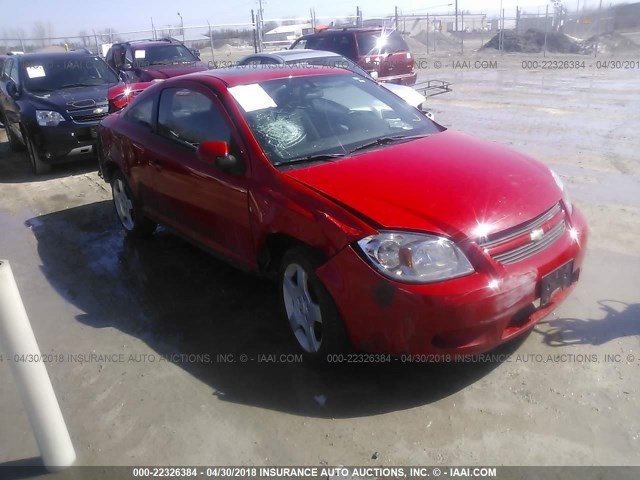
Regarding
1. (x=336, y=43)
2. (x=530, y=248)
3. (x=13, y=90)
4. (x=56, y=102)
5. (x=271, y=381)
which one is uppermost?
(x=336, y=43)

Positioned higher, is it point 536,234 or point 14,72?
point 14,72

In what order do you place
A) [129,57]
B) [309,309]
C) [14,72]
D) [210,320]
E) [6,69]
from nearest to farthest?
[309,309], [210,320], [14,72], [6,69], [129,57]

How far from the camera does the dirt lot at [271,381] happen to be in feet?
9.20

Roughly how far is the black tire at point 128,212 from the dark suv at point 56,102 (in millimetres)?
2861

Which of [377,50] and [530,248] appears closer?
[530,248]

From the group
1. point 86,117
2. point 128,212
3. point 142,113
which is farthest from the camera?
point 86,117

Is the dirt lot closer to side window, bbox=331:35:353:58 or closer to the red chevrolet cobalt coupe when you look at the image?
the red chevrolet cobalt coupe

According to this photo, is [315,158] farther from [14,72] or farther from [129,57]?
[129,57]

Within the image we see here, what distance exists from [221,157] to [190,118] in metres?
0.93

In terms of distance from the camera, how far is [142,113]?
5230mm

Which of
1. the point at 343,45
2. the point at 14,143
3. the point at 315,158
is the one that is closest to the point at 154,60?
the point at 14,143

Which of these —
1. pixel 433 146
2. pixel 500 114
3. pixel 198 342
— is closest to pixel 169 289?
pixel 198 342

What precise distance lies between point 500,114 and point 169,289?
8262 millimetres

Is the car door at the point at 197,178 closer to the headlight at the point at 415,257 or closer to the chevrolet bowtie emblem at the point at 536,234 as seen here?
the headlight at the point at 415,257
